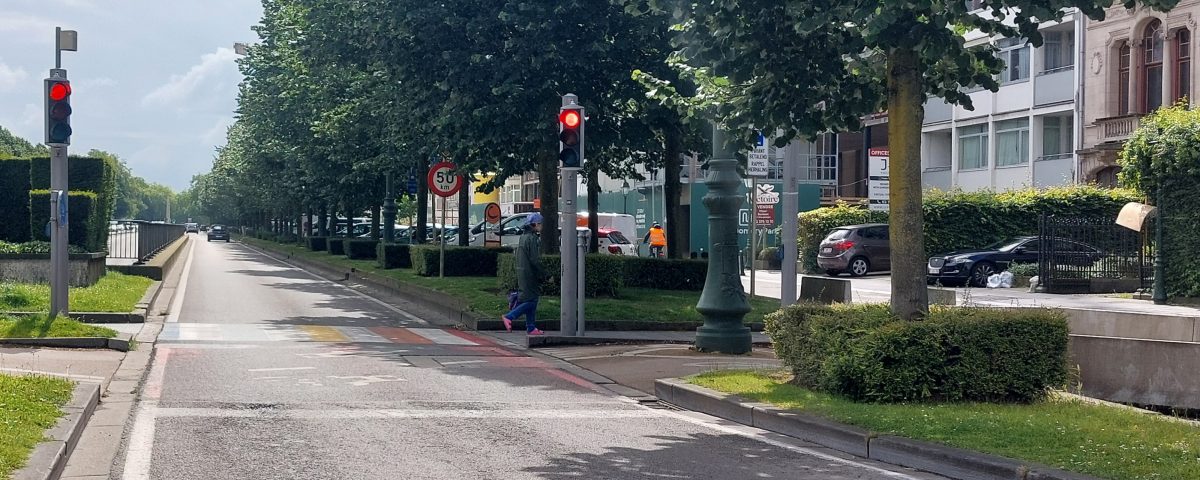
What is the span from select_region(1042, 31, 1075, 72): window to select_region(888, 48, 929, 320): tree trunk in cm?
3599

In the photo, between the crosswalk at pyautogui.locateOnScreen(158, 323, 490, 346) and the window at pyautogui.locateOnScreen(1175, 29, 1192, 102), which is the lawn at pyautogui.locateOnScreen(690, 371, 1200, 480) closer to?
the crosswalk at pyautogui.locateOnScreen(158, 323, 490, 346)

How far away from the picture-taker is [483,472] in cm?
786

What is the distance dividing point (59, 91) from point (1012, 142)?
3855cm

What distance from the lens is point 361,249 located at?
46.0m

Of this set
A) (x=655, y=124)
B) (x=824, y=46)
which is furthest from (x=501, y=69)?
(x=824, y=46)

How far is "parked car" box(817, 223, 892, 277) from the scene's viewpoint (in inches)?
1609

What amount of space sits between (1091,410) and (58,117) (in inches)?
478

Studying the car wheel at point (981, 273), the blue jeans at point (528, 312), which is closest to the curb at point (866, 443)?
the blue jeans at point (528, 312)

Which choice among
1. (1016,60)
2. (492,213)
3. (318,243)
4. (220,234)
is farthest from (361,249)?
(220,234)

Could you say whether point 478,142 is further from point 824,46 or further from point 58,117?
point 824,46

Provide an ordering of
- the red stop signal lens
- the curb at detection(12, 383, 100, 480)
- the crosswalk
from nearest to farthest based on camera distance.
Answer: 1. the curb at detection(12, 383, 100, 480)
2. the red stop signal lens
3. the crosswalk

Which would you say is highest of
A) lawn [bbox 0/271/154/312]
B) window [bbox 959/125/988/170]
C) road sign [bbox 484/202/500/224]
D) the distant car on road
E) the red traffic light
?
window [bbox 959/125/988/170]

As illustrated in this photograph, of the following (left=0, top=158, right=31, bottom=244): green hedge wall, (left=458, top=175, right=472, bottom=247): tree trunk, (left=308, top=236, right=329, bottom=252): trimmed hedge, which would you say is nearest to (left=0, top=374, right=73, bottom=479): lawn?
(left=0, top=158, right=31, bottom=244): green hedge wall

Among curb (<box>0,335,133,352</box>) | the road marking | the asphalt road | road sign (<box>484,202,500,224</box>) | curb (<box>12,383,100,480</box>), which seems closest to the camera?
curb (<box>12,383,100,480</box>)
